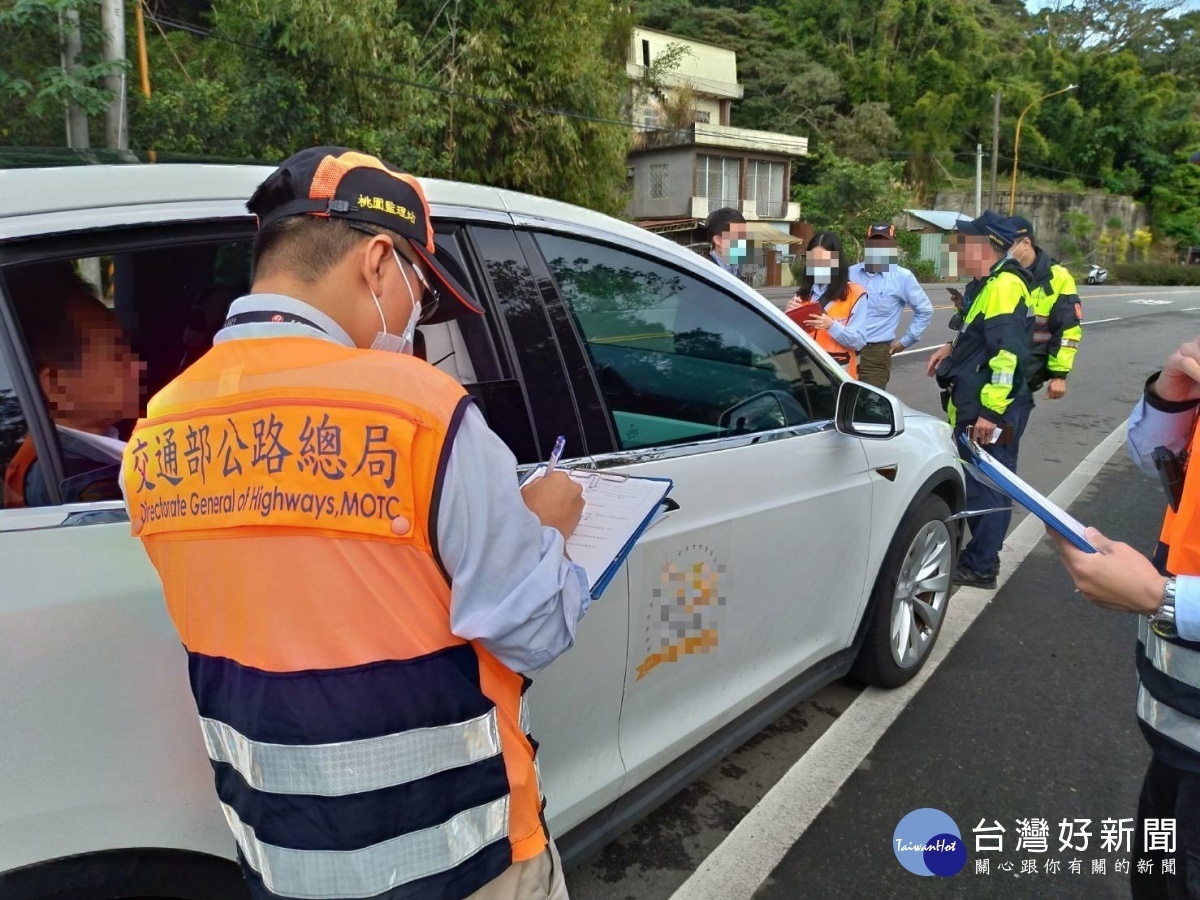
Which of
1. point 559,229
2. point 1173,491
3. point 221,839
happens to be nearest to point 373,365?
point 221,839

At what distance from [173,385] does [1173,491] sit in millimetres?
1868

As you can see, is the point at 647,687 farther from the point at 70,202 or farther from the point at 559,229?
the point at 70,202

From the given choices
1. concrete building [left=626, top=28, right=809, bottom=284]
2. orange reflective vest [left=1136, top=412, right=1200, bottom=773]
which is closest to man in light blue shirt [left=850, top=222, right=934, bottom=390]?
orange reflective vest [left=1136, top=412, right=1200, bottom=773]

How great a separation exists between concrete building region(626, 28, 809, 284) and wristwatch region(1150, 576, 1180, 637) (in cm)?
3132

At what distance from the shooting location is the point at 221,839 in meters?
1.41

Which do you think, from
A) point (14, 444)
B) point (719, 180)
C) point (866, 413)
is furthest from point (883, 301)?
point (719, 180)

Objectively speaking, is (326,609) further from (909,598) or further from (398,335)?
(909,598)

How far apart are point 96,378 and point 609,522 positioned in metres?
1.04

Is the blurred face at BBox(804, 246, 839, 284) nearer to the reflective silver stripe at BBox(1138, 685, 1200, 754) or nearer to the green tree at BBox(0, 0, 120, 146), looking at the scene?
the reflective silver stripe at BBox(1138, 685, 1200, 754)

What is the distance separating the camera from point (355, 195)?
3.80 feet

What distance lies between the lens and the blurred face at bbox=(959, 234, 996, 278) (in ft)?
13.7

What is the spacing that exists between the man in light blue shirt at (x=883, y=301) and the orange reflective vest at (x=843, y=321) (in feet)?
0.84

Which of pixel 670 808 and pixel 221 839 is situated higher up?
pixel 221 839

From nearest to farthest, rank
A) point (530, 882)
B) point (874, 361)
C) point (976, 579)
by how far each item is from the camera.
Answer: point (530, 882) → point (976, 579) → point (874, 361)
